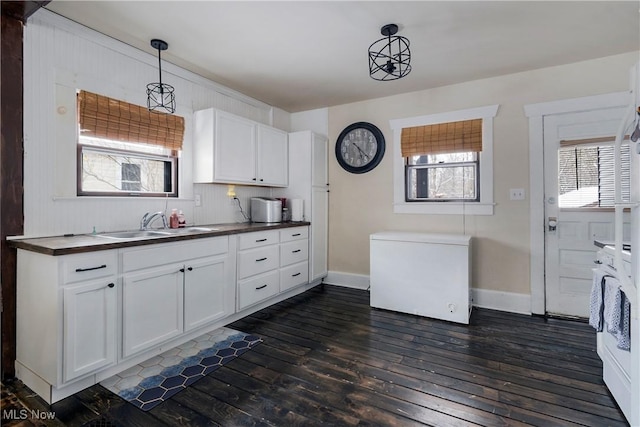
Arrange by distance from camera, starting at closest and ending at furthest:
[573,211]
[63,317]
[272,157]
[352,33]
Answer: [63,317] → [352,33] → [573,211] → [272,157]

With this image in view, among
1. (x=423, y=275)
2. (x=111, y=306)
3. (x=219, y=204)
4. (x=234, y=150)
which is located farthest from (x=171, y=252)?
(x=423, y=275)

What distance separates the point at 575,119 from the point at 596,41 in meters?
0.67

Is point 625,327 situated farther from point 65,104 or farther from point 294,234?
point 65,104

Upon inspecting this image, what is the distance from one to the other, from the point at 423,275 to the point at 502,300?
95 cm

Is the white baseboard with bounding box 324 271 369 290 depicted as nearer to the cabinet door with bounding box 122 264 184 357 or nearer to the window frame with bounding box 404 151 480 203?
the window frame with bounding box 404 151 480 203

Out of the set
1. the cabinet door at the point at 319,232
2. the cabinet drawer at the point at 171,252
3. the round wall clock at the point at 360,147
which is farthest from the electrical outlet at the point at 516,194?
the cabinet drawer at the point at 171,252

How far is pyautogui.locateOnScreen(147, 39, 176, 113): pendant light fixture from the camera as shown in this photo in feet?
8.50

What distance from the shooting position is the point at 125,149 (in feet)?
8.97

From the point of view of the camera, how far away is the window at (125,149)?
245 cm

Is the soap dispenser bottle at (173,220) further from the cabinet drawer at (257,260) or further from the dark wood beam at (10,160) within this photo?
the dark wood beam at (10,160)

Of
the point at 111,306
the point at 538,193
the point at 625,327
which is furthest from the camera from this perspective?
the point at 538,193

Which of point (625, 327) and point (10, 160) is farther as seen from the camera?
point (10, 160)

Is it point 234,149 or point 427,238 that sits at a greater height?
point 234,149

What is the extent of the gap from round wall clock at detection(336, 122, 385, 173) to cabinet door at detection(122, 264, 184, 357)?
248 centimetres
